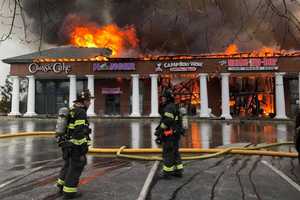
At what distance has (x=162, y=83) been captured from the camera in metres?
33.4

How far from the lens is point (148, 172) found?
6203 millimetres

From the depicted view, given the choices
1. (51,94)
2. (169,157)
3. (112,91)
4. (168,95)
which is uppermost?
(112,91)

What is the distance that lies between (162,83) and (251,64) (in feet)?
34.0

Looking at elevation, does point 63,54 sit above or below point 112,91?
above

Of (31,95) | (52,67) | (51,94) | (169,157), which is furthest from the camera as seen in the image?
(51,94)

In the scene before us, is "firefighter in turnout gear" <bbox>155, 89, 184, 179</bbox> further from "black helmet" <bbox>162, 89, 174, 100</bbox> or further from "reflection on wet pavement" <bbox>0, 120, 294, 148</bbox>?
"reflection on wet pavement" <bbox>0, 120, 294, 148</bbox>

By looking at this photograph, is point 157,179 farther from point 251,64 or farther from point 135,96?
point 251,64

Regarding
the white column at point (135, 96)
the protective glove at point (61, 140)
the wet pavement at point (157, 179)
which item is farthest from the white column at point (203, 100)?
the protective glove at point (61, 140)

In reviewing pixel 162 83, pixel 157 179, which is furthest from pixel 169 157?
pixel 162 83

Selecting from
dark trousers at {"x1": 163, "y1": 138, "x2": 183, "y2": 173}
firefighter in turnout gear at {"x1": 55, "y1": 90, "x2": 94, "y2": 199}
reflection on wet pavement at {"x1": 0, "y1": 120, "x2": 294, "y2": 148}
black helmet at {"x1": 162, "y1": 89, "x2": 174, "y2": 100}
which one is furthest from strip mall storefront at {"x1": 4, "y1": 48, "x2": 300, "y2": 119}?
firefighter in turnout gear at {"x1": 55, "y1": 90, "x2": 94, "y2": 199}

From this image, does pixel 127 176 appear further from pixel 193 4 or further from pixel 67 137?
pixel 193 4

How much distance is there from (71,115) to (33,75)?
95.3 feet

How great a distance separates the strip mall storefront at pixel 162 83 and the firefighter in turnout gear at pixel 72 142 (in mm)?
24653

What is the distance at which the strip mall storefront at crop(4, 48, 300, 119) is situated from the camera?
2861cm
